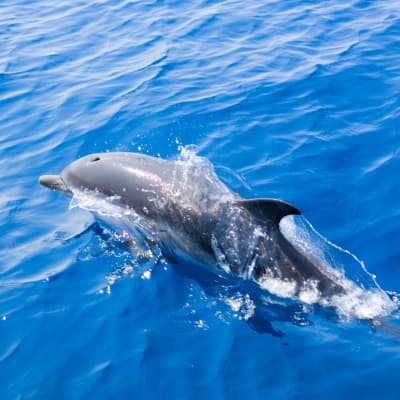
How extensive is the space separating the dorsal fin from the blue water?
108cm

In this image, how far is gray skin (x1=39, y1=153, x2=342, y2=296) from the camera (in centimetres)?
689

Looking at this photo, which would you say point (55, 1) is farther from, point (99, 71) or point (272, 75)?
point (272, 75)

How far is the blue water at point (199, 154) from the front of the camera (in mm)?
6414

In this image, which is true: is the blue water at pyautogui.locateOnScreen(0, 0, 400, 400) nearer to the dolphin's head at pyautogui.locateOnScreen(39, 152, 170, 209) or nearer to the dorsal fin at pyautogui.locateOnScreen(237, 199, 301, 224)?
the dolphin's head at pyautogui.locateOnScreen(39, 152, 170, 209)

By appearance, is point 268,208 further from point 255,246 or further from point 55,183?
point 55,183

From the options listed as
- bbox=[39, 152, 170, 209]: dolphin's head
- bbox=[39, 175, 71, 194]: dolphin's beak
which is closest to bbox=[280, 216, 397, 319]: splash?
bbox=[39, 152, 170, 209]: dolphin's head

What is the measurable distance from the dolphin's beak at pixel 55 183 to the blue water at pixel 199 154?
507mm

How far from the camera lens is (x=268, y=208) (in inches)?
261

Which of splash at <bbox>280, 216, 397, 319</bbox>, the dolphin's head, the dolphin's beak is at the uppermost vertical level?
the dolphin's head

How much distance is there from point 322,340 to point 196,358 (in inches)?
53.2

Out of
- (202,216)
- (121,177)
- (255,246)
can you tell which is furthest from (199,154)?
(255,246)

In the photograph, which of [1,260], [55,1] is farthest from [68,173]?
[55,1]

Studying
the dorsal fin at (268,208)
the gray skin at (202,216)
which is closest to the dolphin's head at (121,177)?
the gray skin at (202,216)

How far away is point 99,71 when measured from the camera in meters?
14.1
